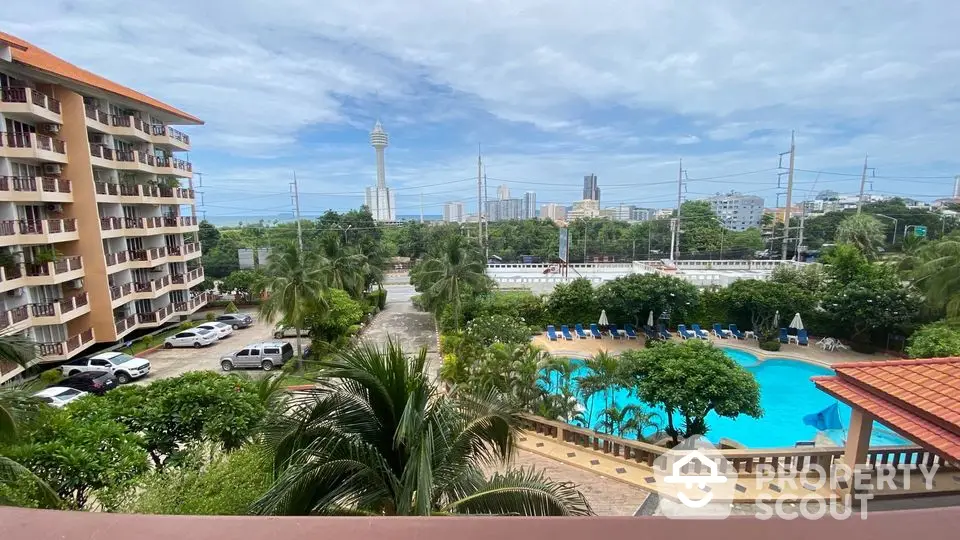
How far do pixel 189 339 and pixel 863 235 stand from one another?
43.6m

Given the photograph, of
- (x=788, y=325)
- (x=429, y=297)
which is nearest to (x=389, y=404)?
(x=429, y=297)

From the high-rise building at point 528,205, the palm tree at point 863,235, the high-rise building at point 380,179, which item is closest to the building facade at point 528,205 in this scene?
the high-rise building at point 528,205

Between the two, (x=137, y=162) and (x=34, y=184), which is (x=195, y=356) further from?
(x=137, y=162)

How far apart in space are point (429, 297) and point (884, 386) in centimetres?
1777

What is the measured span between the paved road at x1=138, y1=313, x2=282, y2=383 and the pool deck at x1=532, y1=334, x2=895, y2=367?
13.5 m

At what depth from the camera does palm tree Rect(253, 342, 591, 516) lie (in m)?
3.77

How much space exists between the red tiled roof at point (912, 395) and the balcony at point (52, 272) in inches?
898

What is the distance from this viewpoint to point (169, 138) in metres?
23.3

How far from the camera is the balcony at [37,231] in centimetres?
1469

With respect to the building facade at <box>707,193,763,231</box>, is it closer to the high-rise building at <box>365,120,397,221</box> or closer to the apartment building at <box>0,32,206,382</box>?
the high-rise building at <box>365,120,397,221</box>

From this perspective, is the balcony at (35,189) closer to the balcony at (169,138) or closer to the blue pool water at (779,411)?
the balcony at (169,138)

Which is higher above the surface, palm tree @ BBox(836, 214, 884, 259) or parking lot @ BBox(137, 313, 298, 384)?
palm tree @ BBox(836, 214, 884, 259)

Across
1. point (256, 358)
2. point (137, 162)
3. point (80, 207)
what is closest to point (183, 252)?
point (137, 162)

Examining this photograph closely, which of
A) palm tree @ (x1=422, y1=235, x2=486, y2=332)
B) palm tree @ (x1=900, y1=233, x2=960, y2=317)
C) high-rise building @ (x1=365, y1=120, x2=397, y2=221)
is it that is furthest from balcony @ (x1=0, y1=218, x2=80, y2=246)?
high-rise building @ (x1=365, y1=120, x2=397, y2=221)
